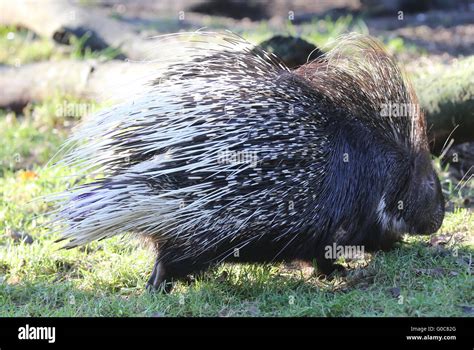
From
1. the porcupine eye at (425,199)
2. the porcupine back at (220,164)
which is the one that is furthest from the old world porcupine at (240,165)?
the porcupine eye at (425,199)

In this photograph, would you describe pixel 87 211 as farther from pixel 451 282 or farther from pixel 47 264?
pixel 451 282

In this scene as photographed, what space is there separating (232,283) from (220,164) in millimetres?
750

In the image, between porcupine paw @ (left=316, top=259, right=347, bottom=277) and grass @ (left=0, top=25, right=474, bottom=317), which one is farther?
porcupine paw @ (left=316, top=259, right=347, bottom=277)

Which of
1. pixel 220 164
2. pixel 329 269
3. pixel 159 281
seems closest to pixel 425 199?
pixel 329 269

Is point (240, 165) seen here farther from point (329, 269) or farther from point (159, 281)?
point (329, 269)

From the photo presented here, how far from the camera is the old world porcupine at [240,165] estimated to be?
3.51 metres

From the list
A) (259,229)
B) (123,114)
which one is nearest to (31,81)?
(123,114)

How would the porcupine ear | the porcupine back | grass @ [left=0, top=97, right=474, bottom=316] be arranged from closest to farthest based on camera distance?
the porcupine back
grass @ [left=0, top=97, right=474, bottom=316]
the porcupine ear

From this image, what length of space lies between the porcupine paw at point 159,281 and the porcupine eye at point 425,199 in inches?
54.8

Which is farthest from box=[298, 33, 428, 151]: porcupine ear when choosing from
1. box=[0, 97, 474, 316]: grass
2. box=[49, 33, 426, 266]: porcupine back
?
box=[0, 97, 474, 316]: grass

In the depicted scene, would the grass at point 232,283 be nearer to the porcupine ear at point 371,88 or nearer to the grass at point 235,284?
the grass at point 235,284

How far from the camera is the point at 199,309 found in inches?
143

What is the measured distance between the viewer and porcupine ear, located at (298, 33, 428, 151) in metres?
3.95

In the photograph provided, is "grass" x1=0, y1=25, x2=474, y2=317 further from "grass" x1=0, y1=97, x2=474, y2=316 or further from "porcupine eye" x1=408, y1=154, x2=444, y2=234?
"porcupine eye" x1=408, y1=154, x2=444, y2=234
